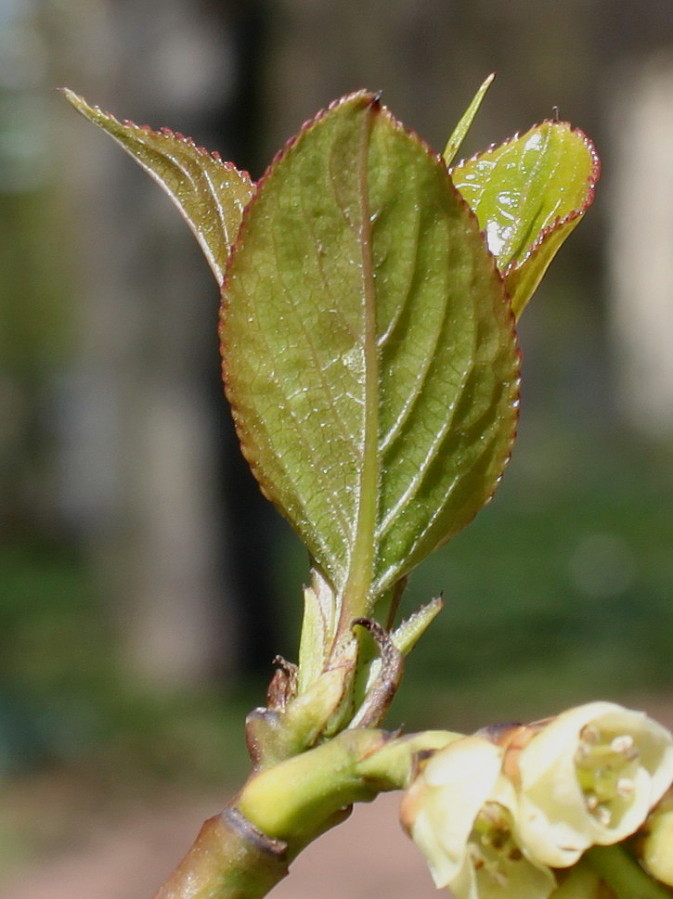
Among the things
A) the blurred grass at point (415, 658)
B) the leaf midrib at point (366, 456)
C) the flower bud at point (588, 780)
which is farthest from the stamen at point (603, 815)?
the blurred grass at point (415, 658)

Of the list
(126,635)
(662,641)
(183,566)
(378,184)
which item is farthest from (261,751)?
(662,641)

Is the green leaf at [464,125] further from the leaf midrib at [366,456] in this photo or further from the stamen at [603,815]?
the stamen at [603,815]

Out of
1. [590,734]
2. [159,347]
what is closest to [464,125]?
[590,734]

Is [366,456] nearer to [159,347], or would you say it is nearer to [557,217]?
[557,217]

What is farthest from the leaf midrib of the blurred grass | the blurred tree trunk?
the blurred tree trunk

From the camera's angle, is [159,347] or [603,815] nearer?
[603,815]
